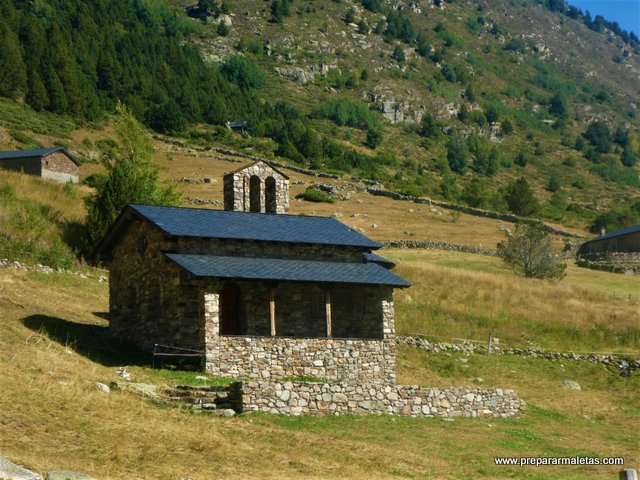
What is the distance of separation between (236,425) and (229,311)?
10.7m

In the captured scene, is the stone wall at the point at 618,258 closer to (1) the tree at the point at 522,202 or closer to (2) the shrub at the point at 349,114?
(1) the tree at the point at 522,202

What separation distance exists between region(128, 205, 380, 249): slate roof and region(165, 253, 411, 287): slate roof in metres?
0.78

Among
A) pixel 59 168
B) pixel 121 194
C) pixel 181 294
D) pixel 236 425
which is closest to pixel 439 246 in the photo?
pixel 59 168

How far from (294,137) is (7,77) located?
3933 cm

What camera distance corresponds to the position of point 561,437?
1273 inches

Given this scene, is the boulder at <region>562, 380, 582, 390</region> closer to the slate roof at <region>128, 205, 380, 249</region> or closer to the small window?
the slate roof at <region>128, 205, 380, 249</region>

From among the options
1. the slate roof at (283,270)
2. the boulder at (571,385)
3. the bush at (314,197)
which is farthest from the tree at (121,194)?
the bush at (314,197)

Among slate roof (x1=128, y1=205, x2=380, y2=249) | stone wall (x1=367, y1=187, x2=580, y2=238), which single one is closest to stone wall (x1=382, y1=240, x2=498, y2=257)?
stone wall (x1=367, y1=187, x2=580, y2=238)

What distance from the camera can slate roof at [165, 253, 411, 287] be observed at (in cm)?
3447

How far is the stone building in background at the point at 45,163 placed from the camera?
77.5 metres

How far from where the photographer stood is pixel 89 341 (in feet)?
116

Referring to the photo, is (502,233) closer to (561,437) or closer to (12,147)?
(12,147)

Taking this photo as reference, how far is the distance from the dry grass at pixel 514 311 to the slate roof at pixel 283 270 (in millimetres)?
11164

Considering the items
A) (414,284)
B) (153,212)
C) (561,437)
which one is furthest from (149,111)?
(561,437)
